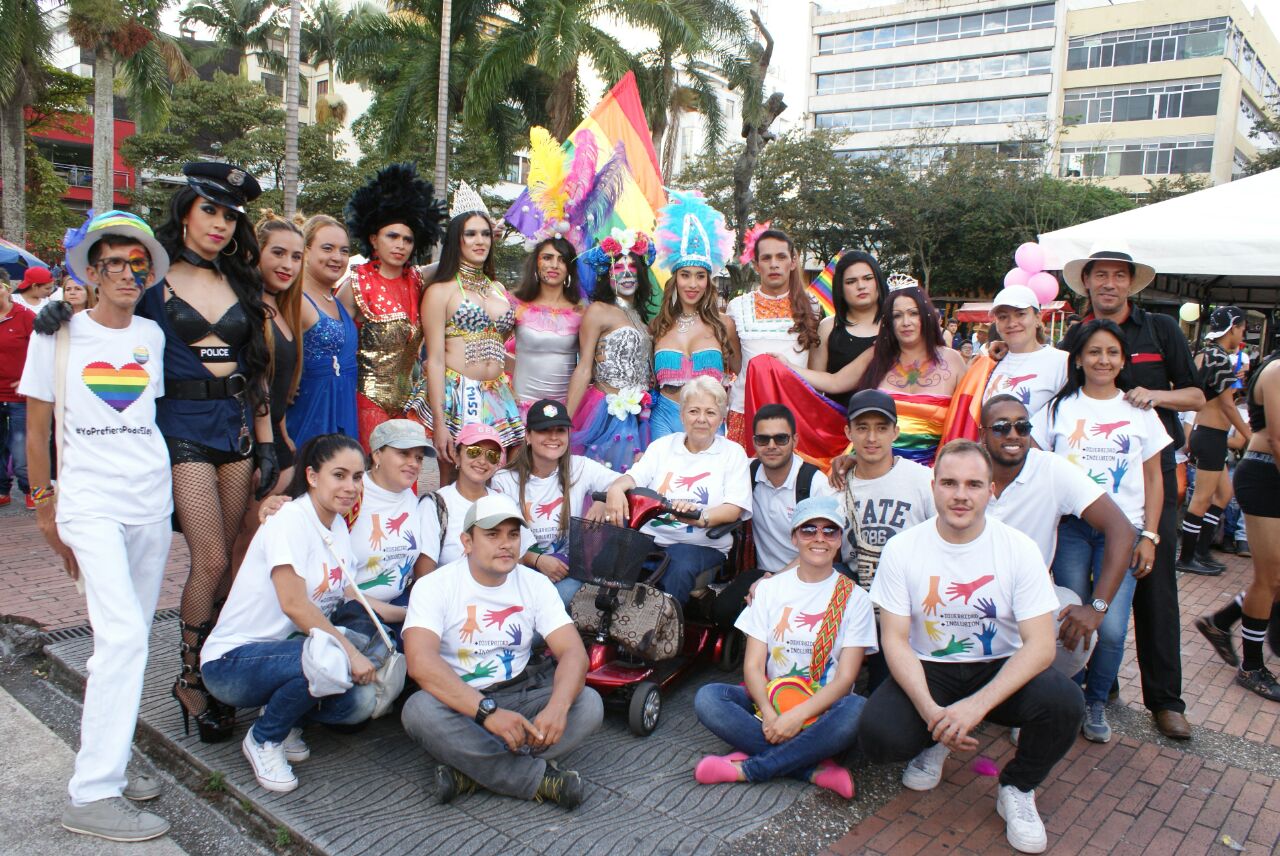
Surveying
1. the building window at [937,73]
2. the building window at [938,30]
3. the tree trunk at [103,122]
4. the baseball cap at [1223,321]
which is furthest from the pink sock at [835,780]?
the building window at [938,30]

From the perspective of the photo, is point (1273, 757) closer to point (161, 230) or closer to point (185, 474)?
point (185, 474)

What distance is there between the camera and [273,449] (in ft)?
12.2

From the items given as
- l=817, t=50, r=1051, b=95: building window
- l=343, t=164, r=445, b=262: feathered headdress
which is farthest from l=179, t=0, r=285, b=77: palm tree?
l=343, t=164, r=445, b=262: feathered headdress

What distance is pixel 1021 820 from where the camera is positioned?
9.90 ft

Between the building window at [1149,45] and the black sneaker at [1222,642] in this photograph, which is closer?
the black sneaker at [1222,642]

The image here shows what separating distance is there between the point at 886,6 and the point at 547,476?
173 ft

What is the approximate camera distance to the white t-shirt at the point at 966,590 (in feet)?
10.4

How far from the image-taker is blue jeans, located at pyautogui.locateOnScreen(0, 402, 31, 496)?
743 centimetres

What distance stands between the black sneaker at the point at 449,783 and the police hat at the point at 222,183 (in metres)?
2.28

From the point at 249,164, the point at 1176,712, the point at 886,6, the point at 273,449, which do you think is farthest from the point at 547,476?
the point at 886,6

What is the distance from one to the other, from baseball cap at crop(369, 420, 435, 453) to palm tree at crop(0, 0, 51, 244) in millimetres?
20422

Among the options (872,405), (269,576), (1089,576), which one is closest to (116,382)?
(269,576)

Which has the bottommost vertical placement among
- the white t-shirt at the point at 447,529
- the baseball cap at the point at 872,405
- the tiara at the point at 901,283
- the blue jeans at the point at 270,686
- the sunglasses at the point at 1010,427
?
the blue jeans at the point at 270,686

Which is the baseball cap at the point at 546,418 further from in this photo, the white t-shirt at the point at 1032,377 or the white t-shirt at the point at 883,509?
the white t-shirt at the point at 1032,377
